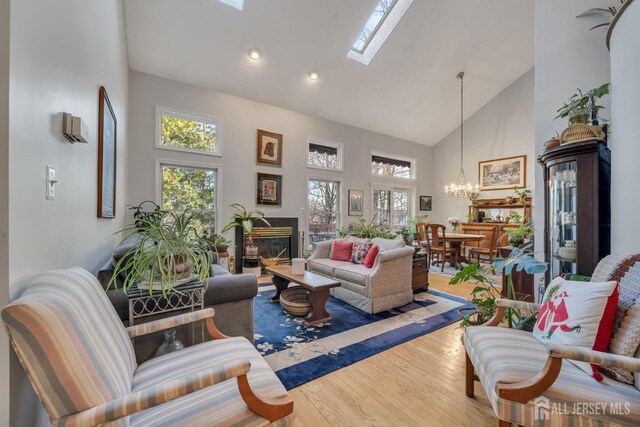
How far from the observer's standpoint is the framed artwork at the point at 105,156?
202 cm

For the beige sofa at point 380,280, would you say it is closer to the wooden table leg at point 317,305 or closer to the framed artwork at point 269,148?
the wooden table leg at point 317,305

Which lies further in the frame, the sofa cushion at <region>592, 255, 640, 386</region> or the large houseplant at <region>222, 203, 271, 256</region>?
the large houseplant at <region>222, 203, 271, 256</region>

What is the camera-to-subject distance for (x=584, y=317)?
3.79ft

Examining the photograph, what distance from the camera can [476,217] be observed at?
6.68m

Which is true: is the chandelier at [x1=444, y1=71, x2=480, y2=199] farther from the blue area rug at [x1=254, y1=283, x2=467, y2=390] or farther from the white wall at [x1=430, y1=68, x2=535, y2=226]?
the blue area rug at [x1=254, y1=283, x2=467, y2=390]

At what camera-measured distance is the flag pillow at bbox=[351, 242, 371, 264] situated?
11.8 feet

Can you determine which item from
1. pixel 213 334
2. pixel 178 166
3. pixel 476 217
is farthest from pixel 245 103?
pixel 476 217

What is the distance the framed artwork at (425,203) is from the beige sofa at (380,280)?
4.49 metres

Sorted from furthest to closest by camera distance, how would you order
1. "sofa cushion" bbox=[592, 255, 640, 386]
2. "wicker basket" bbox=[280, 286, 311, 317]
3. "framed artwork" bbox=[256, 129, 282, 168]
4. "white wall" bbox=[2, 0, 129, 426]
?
"framed artwork" bbox=[256, 129, 282, 168] < "wicker basket" bbox=[280, 286, 311, 317] < "sofa cushion" bbox=[592, 255, 640, 386] < "white wall" bbox=[2, 0, 129, 426]

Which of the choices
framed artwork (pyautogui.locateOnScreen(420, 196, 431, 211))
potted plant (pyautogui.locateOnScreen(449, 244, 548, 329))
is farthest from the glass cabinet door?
framed artwork (pyautogui.locateOnScreen(420, 196, 431, 211))

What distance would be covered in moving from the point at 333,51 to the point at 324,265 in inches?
135

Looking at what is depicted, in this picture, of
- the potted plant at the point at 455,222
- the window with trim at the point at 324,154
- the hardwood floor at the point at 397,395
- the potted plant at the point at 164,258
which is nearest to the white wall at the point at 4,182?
the potted plant at the point at 164,258

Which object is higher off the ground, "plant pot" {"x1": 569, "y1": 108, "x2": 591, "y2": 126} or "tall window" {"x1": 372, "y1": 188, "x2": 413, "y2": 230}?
"plant pot" {"x1": 569, "y1": 108, "x2": 591, "y2": 126}

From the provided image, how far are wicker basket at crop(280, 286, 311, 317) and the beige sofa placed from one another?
1.81 feet
